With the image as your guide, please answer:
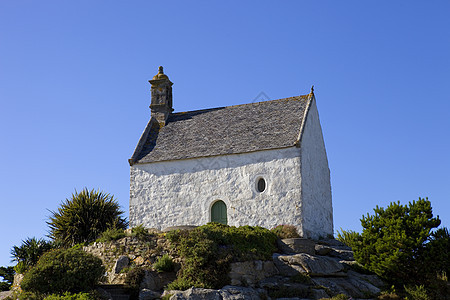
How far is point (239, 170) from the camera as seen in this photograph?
94.7ft

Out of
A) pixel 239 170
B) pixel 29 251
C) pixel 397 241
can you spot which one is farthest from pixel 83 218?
pixel 397 241

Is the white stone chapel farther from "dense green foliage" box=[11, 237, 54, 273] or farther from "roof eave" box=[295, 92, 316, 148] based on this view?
→ "dense green foliage" box=[11, 237, 54, 273]

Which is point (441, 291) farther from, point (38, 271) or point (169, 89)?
point (169, 89)

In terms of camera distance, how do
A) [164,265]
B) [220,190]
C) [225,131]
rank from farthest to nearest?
1. [225,131]
2. [220,190]
3. [164,265]

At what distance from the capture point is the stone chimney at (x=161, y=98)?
34.3 m

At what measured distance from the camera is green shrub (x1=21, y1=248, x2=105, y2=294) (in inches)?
760

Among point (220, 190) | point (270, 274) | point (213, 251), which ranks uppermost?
point (220, 190)

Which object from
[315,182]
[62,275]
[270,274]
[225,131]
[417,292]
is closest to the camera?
[62,275]

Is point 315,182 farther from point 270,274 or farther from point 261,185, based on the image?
point 270,274

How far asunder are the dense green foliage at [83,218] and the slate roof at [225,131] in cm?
379

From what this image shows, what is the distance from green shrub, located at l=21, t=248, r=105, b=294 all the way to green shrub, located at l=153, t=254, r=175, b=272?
2.16 m

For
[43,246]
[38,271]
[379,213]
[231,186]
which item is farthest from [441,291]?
[43,246]

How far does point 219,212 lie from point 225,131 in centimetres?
485

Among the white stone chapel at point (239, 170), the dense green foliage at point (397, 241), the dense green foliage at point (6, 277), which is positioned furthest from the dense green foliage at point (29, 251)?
the dense green foliage at point (397, 241)
